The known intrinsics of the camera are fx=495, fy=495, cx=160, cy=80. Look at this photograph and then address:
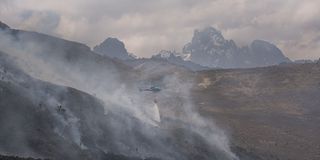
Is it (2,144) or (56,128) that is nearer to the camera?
(2,144)

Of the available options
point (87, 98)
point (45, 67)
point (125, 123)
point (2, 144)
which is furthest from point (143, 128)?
point (45, 67)

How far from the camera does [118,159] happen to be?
70188 millimetres

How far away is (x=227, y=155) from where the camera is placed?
306 feet

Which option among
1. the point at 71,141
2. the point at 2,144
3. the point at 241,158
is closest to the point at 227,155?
the point at 241,158

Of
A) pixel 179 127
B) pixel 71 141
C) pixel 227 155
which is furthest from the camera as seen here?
pixel 179 127

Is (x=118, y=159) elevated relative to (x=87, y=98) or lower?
lower

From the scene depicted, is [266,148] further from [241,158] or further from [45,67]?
[45,67]

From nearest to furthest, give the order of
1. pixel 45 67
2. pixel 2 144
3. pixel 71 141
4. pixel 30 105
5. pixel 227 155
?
pixel 2 144 < pixel 71 141 < pixel 30 105 < pixel 227 155 < pixel 45 67

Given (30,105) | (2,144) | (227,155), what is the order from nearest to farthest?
(2,144), (30,105), (227,155)

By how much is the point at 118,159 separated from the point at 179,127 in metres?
34.1

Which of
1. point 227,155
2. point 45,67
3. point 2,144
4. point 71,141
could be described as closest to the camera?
point 2,144

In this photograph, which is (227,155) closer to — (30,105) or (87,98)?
(87,98)

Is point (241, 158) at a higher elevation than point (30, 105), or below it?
below

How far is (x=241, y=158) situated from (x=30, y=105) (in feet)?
143
